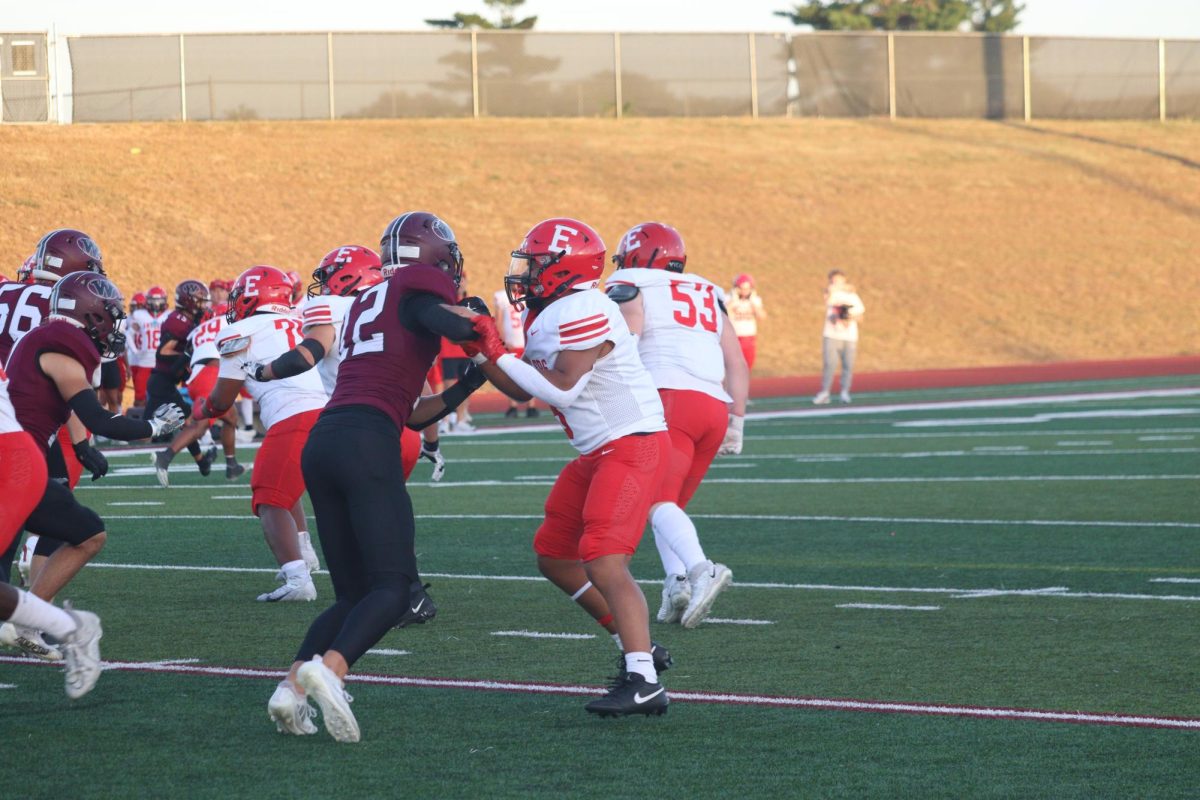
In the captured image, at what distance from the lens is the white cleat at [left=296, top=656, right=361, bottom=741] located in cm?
528

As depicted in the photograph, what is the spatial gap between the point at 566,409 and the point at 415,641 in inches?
72.1

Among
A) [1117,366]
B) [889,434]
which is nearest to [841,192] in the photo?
[1117,366]

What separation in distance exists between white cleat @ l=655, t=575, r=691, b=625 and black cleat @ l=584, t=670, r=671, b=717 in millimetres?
1950

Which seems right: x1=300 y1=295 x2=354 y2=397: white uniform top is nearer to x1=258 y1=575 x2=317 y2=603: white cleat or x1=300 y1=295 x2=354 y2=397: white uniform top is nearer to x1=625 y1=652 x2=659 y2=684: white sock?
x1=258 y1=575 x2=317 y2=603: white cleat

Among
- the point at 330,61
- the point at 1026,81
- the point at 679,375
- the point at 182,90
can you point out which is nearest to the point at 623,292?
the point at 679,375

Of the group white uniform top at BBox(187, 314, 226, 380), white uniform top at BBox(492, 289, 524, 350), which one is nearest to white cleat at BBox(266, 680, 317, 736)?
white uniform top at BBox(187, 314, 226, 380)

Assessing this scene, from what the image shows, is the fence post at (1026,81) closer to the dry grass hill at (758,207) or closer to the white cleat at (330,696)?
the dry grass hill at (758,207)

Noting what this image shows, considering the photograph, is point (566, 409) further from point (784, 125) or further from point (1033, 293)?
point (784, 125)

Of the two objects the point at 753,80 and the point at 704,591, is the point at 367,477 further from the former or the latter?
the point at 753,80

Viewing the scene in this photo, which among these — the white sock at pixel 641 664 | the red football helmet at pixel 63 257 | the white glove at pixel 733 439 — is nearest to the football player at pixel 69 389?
the red football helmet at pixel 63 257

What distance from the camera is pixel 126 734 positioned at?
5691 mm

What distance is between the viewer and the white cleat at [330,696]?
528cm

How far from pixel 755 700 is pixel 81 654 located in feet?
7.53

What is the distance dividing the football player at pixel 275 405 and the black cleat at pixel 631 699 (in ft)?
10.6
